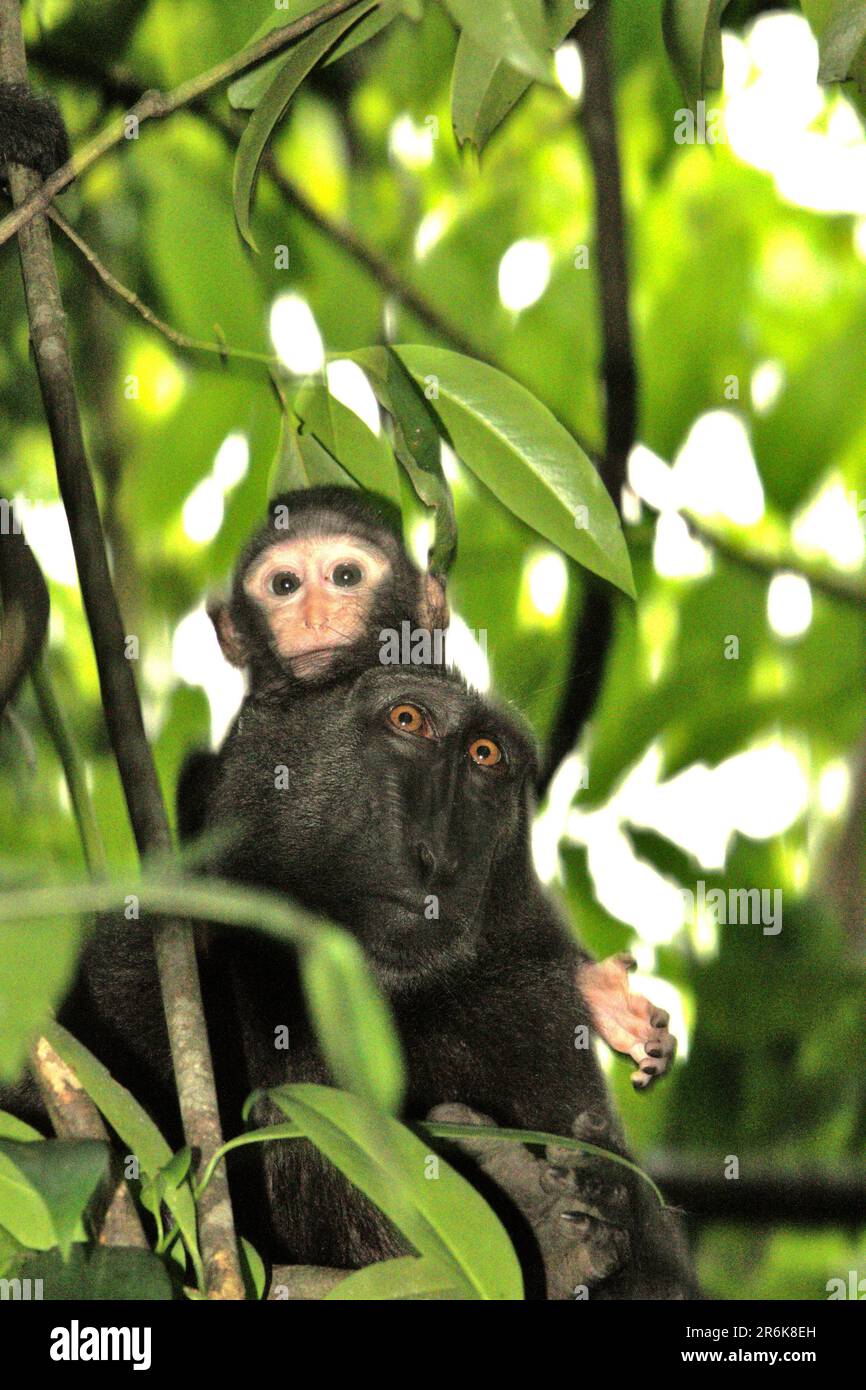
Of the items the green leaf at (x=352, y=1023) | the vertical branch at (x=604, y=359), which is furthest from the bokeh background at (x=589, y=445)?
the green leaf at (x=352, y=1023)

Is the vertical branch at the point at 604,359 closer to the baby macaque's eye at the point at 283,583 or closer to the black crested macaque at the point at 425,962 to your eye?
the black crested macaque at the point at 425,962

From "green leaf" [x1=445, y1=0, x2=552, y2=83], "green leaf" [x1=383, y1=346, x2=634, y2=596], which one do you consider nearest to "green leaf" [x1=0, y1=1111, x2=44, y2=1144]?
"green leaf" [x1=383, y1=346, x2=634, y2=596]

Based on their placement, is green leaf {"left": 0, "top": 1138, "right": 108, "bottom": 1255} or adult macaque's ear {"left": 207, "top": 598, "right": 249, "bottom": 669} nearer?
green leaf {"left": 0, "top": 1138, "right": 108, "bottom": 1255}

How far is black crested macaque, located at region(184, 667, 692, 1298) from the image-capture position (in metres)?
1.46

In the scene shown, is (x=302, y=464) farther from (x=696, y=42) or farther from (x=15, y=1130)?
(x=15, y=1130)

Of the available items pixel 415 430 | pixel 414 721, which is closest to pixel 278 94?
pixel 415 430

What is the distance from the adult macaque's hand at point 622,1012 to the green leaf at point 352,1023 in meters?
1.10

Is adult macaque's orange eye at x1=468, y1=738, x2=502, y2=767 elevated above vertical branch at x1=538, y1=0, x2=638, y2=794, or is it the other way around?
vertical branch at x1=538, y1=0, x2=638, y2=794

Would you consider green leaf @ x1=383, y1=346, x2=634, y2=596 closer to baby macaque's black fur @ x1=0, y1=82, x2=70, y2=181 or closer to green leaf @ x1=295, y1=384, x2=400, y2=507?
green leaf @ x1=295, y1=384, x2=400, y2=507

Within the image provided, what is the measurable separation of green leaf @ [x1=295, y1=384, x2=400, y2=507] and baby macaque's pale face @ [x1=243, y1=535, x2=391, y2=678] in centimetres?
44

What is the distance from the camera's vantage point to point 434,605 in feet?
6.58

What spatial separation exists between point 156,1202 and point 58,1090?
10 centimetres

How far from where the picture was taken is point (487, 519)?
6.40 ft

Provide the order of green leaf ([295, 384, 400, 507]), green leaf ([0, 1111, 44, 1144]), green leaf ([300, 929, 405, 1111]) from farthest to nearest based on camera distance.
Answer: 1. green leaf ([295, 384, 400, 507])
2. green leaf ([0, 1111, 44, 1144])
3. green leaf ([300, 929, 405, 1111])
